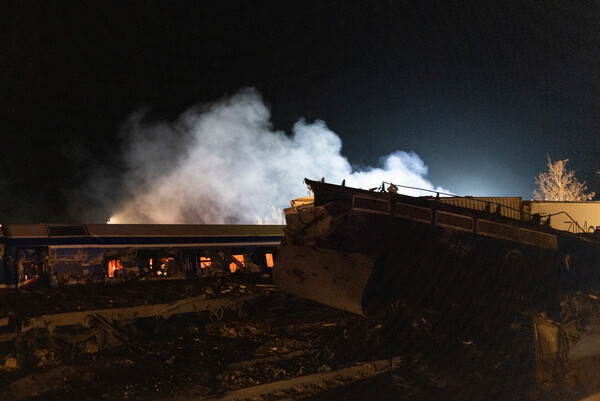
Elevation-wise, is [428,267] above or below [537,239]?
below

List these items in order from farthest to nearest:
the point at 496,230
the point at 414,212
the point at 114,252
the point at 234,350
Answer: the point at 114,252, the point at 496,230, the point at 414,212, the point at 234,350

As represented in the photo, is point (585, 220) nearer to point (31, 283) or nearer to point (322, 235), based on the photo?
point (322, 235)

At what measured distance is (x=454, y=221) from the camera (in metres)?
9.68

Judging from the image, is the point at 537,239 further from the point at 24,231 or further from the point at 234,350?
the point at 24,231

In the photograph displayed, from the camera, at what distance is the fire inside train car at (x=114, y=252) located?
48.0 feet

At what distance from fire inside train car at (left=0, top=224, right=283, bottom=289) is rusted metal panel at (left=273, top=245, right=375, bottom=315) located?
5.94 meters

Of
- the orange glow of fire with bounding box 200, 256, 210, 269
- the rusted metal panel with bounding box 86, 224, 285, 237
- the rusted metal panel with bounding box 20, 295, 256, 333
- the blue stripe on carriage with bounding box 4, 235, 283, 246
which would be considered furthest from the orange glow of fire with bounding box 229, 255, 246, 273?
the rusted metal panel with bounding box 20, 295, 256, 333

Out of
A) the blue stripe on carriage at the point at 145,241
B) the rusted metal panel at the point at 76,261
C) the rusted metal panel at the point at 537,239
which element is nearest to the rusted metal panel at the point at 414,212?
the rusted metal panel at the point at 537,239

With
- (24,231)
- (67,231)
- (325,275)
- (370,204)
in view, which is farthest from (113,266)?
(370,204)

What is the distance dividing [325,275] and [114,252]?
35.3 ft

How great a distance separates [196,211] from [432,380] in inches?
1430

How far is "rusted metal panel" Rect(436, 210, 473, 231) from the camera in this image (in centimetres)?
957

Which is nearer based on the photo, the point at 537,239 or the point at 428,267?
the point at 428,267

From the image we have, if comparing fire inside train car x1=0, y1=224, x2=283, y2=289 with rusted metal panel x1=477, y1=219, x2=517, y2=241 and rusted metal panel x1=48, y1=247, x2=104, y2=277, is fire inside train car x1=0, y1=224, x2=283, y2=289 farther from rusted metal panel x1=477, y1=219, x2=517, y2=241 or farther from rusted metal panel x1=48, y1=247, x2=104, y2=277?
rusted metal panel x1=477, y1=219, x2=517, y2=241
